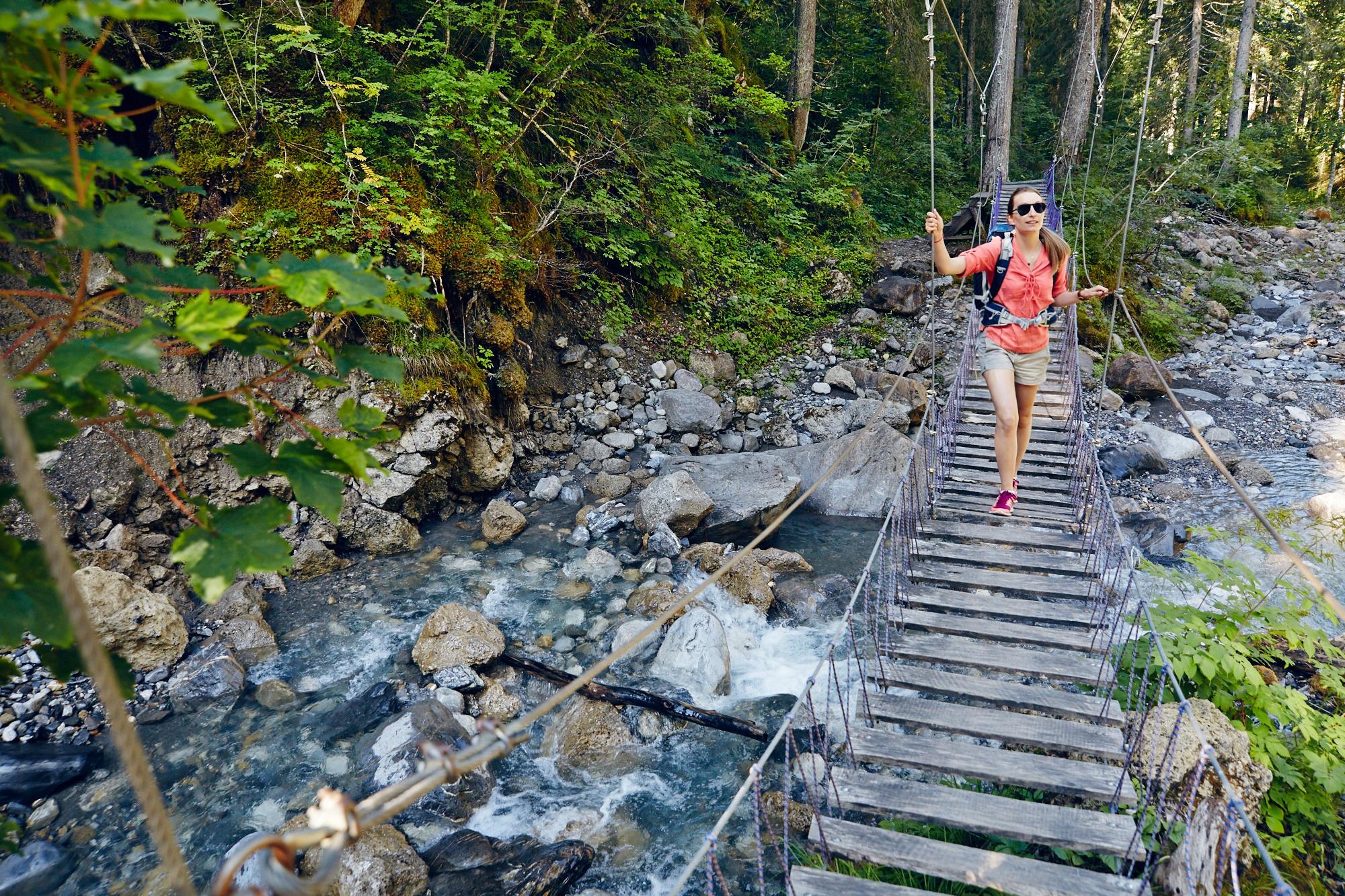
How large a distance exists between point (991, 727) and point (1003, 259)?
254cm

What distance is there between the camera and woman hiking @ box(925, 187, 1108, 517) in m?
3.99

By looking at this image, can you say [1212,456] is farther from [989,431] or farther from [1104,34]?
[1104,34]

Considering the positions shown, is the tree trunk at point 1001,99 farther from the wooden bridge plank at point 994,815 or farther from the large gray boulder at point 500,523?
the wooden bridge plank at point 994,815

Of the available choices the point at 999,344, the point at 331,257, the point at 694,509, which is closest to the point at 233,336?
the point at 331,257

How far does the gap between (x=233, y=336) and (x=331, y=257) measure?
0.26 meters

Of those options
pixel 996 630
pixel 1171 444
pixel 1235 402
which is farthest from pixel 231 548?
pixel 1235 402

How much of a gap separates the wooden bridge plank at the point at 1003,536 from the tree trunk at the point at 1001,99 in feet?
26.4

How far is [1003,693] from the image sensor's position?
3.13 meters

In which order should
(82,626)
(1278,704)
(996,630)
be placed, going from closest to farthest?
(82,626)
(996,630)
(1278,704)

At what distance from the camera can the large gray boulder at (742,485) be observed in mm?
6852

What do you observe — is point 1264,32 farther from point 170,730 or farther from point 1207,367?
point 170,730

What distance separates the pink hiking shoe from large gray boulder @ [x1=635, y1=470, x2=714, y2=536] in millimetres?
2857

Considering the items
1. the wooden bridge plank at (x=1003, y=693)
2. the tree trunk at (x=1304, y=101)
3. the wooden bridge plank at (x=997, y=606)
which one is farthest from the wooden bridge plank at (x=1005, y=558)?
the tree trunk at (x=1304, y=101)

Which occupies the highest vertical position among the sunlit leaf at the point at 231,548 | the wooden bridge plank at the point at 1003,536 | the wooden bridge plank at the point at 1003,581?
the sunlit leaf at the point at 231,548
